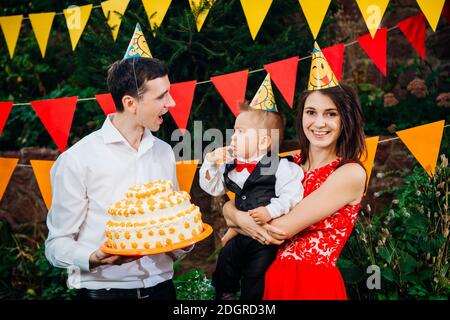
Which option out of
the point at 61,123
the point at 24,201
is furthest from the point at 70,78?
the point at 61,123

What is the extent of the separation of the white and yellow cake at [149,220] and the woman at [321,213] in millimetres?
302

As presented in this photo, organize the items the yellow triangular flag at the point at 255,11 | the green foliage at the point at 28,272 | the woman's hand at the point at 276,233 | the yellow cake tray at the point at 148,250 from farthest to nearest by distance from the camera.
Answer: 1. the green foliage at the point at 28,272
2. the yellow triangular flag at the point at 255,11
3. the woman's hand at the point at 276,233
4. the yellow cake tray at the point at 148,250

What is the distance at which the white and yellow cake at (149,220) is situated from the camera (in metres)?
2.59

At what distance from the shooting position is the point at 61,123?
3447 mm

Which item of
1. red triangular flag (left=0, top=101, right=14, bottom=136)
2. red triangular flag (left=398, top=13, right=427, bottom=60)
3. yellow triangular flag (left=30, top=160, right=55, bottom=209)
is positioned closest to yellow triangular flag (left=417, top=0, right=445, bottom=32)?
red triangular flag (left=398, top=13, right=427, bottom=60)

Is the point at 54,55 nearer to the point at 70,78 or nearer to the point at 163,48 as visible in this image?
the point at 70,78

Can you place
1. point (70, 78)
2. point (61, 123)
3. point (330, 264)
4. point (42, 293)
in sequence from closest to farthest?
point (330, 264), point (61, 123), point (42, 293), point (70, 78)

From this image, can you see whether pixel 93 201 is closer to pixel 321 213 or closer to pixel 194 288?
pixel 321 213

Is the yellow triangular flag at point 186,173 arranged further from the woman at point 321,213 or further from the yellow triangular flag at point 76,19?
the yellow triangular flag at point 76,19

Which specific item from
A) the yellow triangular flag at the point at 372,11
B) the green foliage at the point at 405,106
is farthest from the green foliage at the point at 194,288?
the green foliage at the point at 405,106

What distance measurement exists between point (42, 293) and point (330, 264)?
3.10m

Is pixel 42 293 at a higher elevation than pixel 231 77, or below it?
below

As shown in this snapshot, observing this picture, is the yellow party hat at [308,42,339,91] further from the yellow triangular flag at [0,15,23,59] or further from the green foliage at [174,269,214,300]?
the yellow triangular flag at [0,15,23,59]
